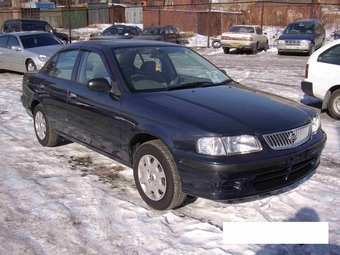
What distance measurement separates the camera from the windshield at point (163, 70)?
14.1 ft

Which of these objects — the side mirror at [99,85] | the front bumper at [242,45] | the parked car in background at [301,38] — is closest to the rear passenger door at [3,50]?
the side mirror at [99,85]

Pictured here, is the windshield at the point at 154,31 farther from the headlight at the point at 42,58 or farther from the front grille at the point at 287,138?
the front grille at the point at 287,138

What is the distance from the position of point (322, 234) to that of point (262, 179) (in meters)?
0.66

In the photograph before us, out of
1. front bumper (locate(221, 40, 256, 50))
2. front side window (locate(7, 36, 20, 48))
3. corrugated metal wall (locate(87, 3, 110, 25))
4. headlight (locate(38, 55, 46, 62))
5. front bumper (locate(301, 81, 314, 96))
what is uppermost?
corrugated metal wall (locate(87, 3, 110, 25))

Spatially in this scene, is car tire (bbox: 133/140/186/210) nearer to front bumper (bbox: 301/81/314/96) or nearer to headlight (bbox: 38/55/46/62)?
front bumper (bbox: 301/81/314/96)

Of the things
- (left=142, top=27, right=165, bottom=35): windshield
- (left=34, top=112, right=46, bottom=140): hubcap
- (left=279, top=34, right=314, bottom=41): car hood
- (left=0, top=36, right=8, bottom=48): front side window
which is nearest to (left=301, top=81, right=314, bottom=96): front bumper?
(left=34, top=112, right=46, bottom=140): hubcap

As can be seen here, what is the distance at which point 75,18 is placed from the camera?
40.6m

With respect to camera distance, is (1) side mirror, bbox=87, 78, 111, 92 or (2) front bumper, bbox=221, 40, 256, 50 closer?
(1) side mirror, bbox=87, 78, 111, 92

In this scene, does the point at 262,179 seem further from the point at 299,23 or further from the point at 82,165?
the point at 299,23

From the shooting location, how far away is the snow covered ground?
10.5 ft

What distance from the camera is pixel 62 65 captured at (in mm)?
5402

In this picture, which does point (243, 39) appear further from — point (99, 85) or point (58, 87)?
point (99, 85)

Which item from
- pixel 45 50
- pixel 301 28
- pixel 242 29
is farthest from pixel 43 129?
pixel 301 28

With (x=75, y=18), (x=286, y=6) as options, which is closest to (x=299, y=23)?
(x=286, y=6)
